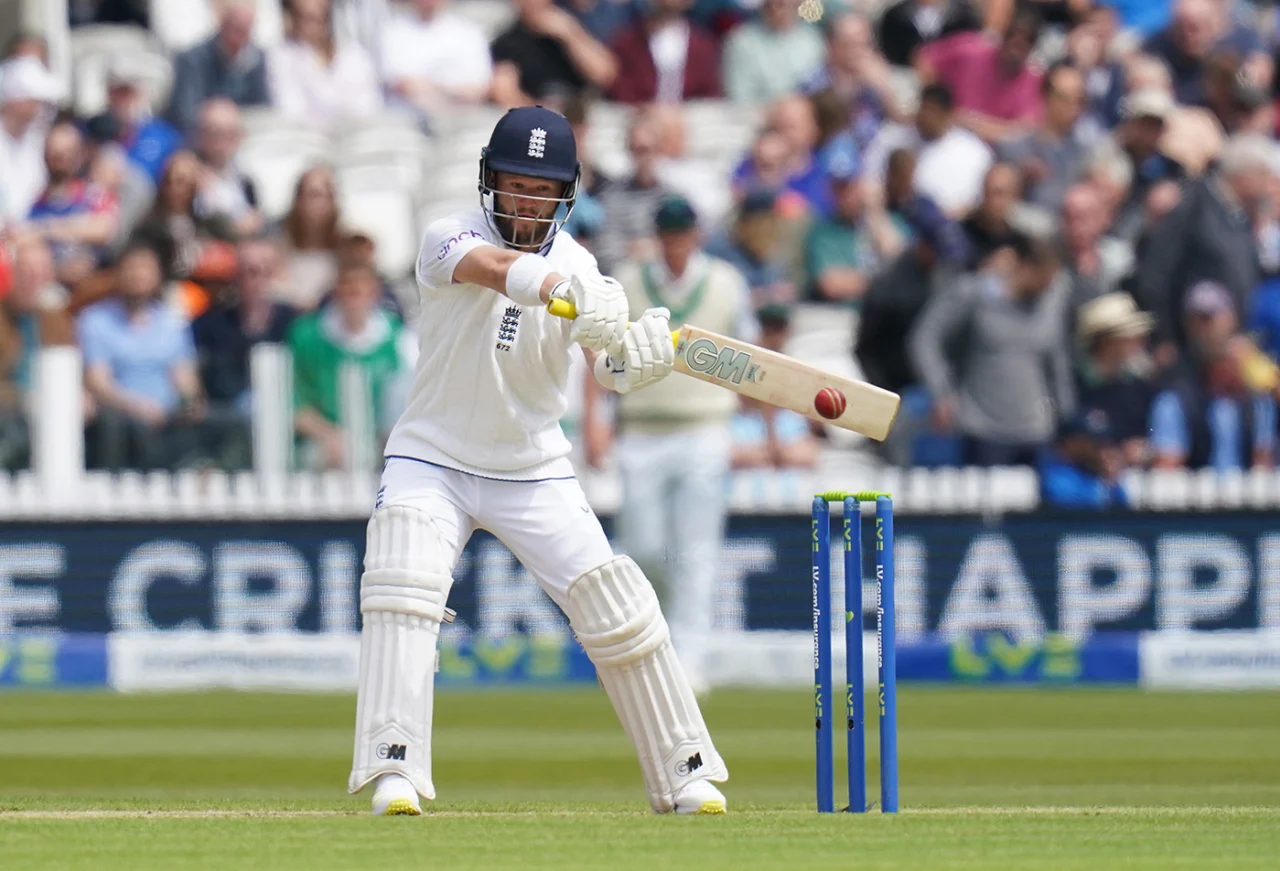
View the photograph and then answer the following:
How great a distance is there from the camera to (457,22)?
522 inches

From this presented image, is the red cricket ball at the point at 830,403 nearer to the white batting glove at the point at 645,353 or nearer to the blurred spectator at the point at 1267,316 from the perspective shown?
the white batting glove at the point at 645,353

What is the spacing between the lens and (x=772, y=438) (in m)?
10.8

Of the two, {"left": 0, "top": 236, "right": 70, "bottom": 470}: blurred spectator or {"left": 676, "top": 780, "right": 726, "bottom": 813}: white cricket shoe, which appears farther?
{"left": 0, "top": 236, "right": 70, "bottom": 470}: blurred spectator

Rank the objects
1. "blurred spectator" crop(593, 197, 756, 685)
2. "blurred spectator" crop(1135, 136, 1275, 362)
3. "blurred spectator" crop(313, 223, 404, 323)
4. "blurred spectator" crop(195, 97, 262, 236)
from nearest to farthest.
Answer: "blurred spectator" crop(593, 197, 756, 685) → "blurred spectator" crop(313, 223, 404, 323) → "blurred spectator" crop(1135, 136, 1275, 362) → "blurred spectator" crop(195, 97, 262, 236)

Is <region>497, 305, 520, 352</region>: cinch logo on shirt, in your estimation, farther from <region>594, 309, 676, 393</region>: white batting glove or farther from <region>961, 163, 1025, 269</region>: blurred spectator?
<region>961, 163, 1025, 269</region>: blurred spectator

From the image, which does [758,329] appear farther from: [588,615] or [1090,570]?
[588,615]

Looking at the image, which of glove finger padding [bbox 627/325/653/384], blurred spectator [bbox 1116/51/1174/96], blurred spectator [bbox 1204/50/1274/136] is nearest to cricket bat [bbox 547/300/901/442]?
glove finger padding [bbox 627/325/653/384]

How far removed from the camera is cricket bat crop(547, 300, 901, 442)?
5.37m

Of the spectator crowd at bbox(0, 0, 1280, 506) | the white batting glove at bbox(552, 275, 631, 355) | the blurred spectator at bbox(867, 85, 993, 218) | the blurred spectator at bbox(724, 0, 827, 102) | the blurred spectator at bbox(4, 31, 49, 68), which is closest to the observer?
the white batting glove at bbox(552, 275, 631, 355)

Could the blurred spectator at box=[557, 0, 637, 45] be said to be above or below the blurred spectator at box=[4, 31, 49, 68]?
above

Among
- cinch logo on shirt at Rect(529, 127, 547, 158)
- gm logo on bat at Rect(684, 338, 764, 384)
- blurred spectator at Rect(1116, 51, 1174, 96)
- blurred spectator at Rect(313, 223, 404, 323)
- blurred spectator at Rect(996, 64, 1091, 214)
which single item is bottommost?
gm logo on bat at Rect(684, 338, 764, 384)

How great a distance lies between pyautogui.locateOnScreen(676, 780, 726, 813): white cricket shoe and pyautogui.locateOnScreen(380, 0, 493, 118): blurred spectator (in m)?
8.11

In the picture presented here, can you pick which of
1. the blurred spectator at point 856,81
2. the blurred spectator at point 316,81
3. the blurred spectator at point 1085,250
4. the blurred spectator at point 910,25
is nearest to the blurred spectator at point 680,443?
the blurred spectator at point 1085,250

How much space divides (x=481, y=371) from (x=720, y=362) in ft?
1.76
